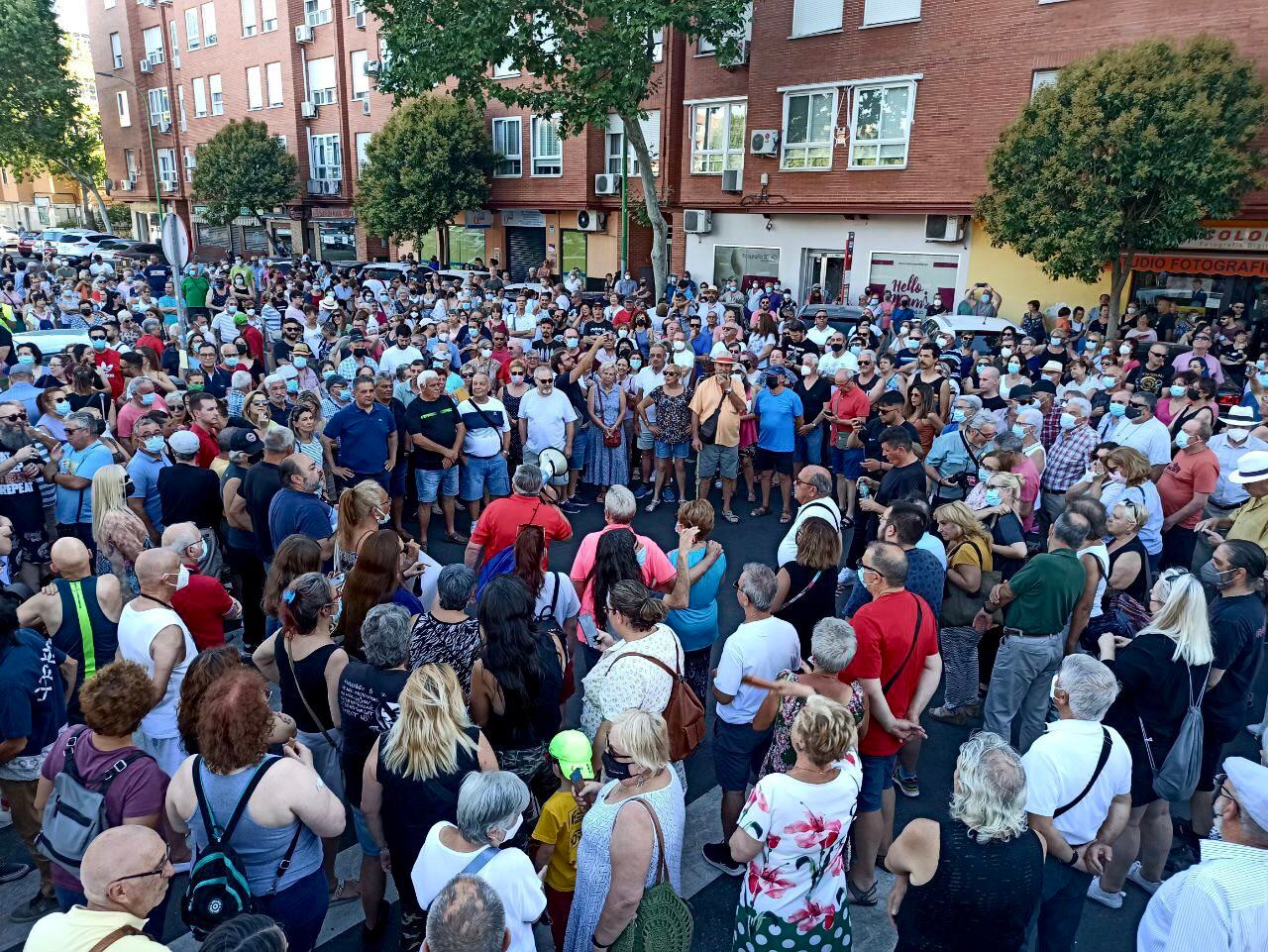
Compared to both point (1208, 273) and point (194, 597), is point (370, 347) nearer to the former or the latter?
point (194, 597)

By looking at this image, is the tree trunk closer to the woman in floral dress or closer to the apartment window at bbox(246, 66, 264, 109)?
the woman in floral dress

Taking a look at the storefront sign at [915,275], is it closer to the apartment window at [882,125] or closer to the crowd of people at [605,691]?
the apartment window at [882,125]

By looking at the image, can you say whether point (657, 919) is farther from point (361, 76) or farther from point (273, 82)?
point (273, 82)

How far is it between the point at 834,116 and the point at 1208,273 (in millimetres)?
9113

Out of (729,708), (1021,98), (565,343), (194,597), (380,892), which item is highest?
(1021,98)

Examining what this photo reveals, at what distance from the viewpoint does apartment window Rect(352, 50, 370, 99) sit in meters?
34.4

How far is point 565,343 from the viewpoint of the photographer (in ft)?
35.3

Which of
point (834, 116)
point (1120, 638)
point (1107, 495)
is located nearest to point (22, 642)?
point (1120, 638)

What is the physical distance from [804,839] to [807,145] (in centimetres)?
2147

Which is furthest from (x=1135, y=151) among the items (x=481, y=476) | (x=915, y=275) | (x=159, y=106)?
(x=159, y=106)

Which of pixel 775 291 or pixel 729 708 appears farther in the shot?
pixel 775 291

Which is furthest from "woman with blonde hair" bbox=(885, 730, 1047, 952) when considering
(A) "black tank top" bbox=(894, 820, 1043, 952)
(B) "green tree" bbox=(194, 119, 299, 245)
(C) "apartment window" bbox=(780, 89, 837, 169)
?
(B) "green tree" bbox=(194, 119, 299, 245)

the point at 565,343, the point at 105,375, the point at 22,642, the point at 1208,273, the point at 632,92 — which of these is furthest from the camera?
the point at 632,92

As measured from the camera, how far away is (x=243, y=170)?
117 feet
